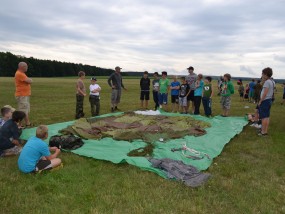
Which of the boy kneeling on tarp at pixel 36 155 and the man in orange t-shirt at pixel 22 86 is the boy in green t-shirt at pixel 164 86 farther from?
the boy kneeling on tarp at pixel 36 155

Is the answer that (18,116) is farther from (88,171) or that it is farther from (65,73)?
(65,73)

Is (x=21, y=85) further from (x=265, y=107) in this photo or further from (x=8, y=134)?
(x=265, y=107)

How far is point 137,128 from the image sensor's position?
359 inches

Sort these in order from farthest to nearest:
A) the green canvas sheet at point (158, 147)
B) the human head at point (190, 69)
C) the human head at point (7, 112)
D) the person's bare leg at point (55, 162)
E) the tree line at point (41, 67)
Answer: the tree line at point (41, 67) < the human head at point (190, 69) < the human head at point (7, 112) < the green canvas sheet at point (158, 147) < the person's bare leg at point (55, 162)

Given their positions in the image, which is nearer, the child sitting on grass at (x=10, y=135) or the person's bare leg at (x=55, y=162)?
the person's bare leg at (x=55, y=162)

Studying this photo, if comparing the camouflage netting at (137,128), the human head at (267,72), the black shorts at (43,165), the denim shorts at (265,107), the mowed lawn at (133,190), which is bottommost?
the mowed lawn at (133,190)

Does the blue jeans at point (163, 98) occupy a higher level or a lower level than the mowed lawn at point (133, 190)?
higher

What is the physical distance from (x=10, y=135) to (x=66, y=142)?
127cm

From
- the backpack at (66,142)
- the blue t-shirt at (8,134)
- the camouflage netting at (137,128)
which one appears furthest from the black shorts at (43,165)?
the camouflage netting at (137,128)

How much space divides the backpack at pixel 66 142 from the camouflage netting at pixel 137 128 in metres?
0.68

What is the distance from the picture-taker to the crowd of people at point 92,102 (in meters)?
5.57

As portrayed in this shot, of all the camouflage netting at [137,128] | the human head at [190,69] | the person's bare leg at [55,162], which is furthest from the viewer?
the human head at [190,69]

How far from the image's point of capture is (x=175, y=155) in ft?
21.5

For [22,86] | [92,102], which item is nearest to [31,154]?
[22,86]
